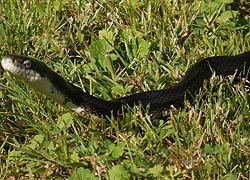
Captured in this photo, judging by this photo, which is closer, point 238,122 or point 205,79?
point 238,122

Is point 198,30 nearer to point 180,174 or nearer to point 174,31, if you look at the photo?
point 174,31

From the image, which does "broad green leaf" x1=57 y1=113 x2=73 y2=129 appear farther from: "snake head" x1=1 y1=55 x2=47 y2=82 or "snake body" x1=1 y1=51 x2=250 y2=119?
"snake head" x1=1 y1=55 x2=47 y2=82

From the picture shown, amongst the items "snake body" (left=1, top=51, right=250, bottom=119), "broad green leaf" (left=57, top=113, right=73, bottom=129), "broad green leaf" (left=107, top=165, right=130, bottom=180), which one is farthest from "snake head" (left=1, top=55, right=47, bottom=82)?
"broad green leaf" (left=107, top=165, right=130, bottom=180)

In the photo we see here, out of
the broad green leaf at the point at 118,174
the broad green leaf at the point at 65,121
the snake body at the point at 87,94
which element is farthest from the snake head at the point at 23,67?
the broad green leaf at the point at 118,174

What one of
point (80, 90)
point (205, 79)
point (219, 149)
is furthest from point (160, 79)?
point (219, 149)

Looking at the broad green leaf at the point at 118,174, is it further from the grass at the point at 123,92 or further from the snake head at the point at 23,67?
the snake head at the point at 23,67

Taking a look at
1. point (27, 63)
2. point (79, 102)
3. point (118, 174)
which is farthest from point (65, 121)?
point (118, 174)

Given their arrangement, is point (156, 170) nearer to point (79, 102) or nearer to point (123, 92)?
point (79, 102)
